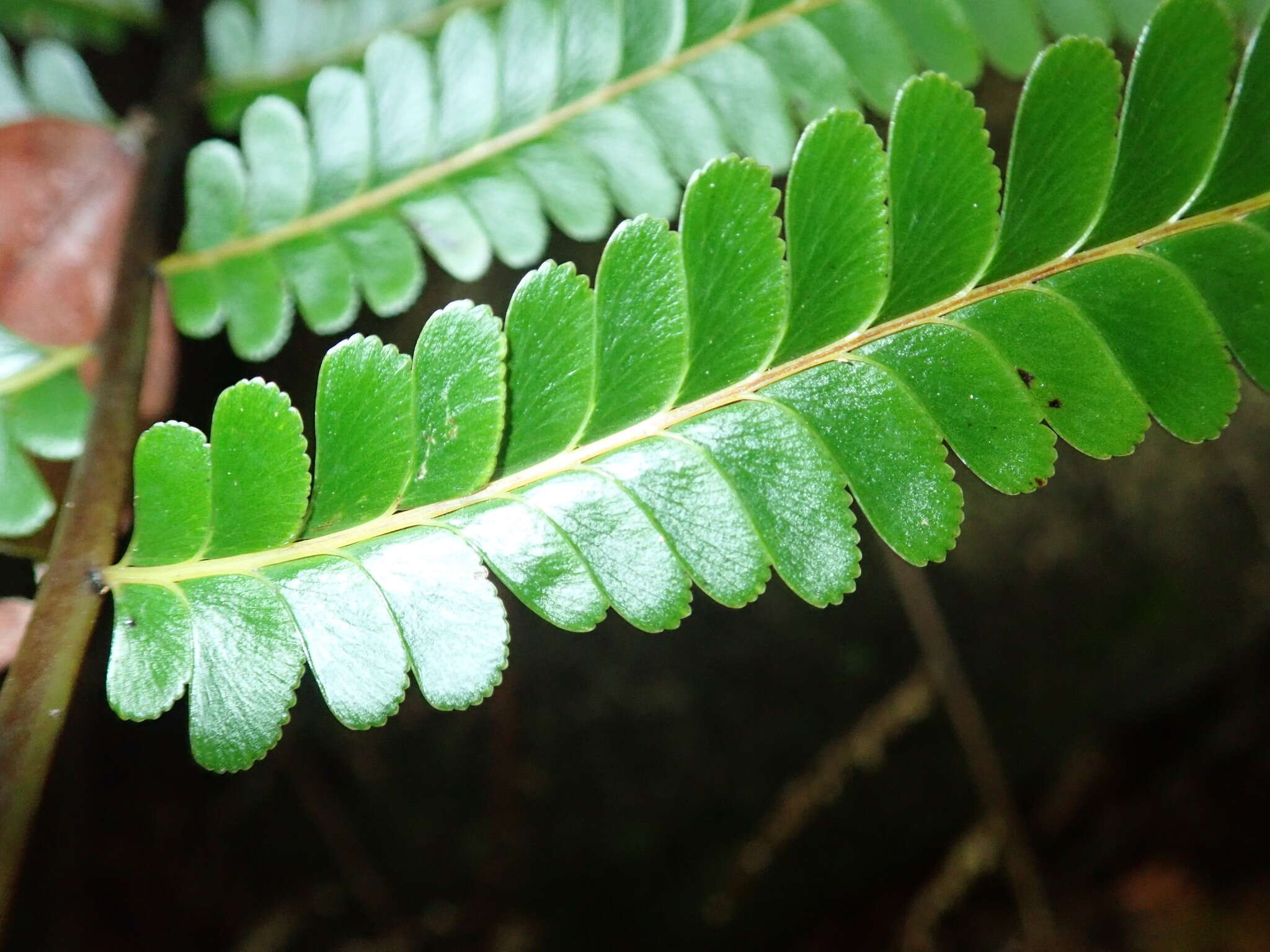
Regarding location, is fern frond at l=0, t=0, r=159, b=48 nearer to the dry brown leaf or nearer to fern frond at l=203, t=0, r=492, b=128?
fern frond at l=203, t=0, r=492, b=128

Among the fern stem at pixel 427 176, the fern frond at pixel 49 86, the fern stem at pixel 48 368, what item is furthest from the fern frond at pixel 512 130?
the fern frond at pixel 49 86

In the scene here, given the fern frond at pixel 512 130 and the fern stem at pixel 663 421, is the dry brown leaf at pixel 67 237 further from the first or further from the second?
the fern stem at pixel 663 421

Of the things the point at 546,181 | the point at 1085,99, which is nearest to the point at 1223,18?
the point at 1085,99

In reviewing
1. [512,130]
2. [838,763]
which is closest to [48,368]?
[512,130]

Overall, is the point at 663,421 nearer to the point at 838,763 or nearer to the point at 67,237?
the point at 67,237

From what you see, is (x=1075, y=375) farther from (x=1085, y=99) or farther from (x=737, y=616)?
(x=737, y=616)

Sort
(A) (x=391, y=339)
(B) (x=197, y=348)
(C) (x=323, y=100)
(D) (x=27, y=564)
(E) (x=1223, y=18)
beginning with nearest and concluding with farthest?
(E) (x=1223, y=18) → (C) (x=323, y=100) → (D) (x=27, y=564) → (B) (x=197, y=348) → (A) (x=391, y=339)
